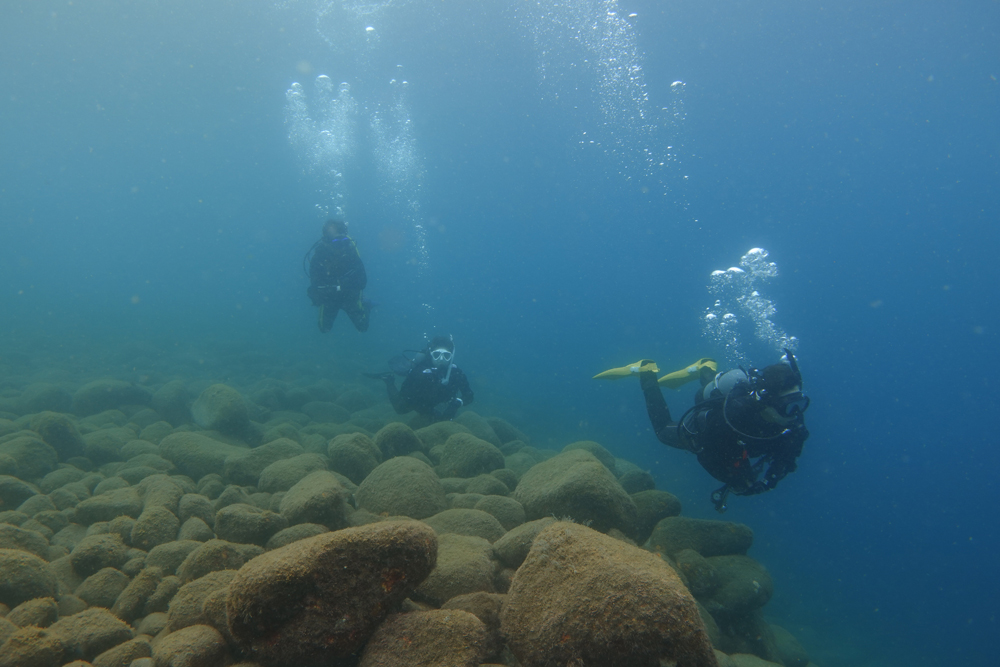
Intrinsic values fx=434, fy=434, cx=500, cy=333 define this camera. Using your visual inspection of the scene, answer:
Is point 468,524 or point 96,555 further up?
point 468,524

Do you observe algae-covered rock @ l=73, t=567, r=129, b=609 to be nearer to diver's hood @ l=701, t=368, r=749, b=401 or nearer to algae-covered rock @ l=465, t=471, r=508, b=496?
algae-covered rock @ l=465, t=471, r=508, b=496

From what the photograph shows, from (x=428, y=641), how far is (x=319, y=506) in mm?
1979

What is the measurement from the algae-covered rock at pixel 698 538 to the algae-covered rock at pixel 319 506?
3869 millimetres

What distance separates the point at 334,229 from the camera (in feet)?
41.9

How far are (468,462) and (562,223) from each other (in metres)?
133

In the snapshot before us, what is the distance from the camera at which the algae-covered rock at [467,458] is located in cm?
612

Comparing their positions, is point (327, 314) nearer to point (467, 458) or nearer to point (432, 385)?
point (432, 385)

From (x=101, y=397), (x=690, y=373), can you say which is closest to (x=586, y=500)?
(x=690, y=373)

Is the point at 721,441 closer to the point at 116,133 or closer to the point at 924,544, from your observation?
the point at 924,544

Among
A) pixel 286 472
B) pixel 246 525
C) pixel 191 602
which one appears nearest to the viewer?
pixel 191 602

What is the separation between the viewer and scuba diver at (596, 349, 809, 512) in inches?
224

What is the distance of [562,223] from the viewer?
132m

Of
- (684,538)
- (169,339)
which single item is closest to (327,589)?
(684,538)

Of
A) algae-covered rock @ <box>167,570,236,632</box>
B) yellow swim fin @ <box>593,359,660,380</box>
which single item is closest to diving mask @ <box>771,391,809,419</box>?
yellow swim fin @ <box>593,359,660,380</box>
